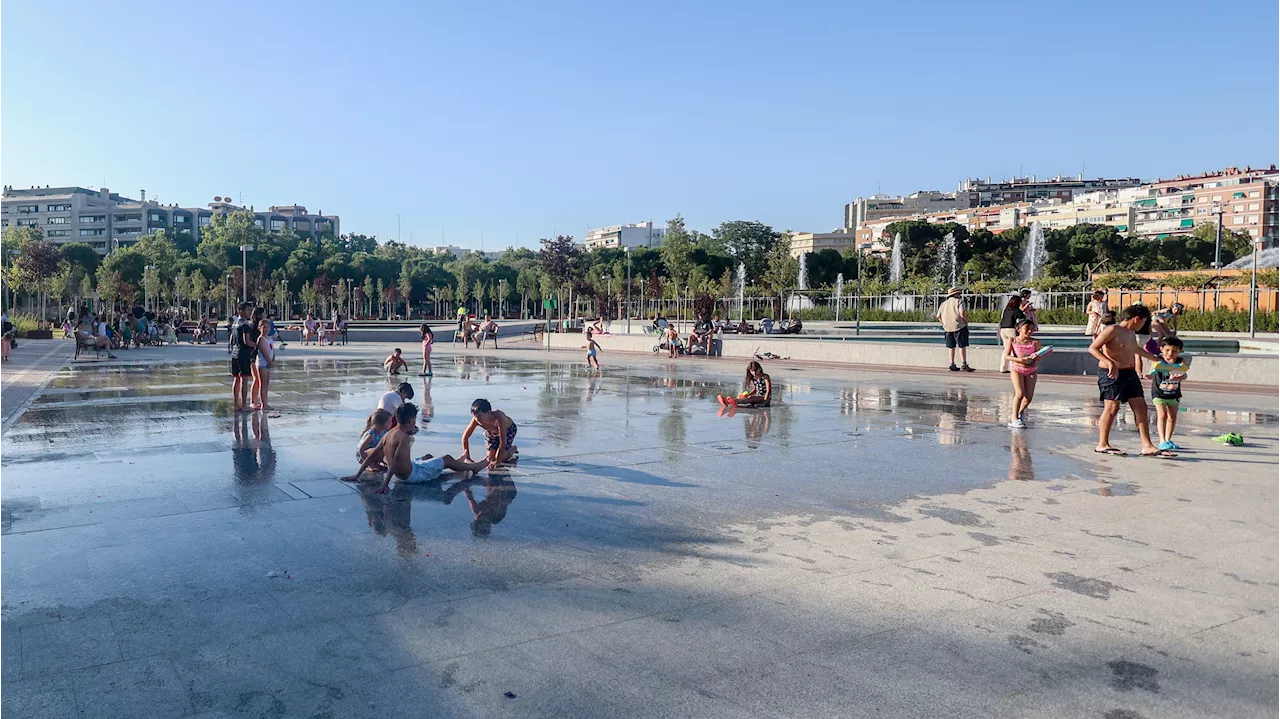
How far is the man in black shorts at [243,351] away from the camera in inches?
508

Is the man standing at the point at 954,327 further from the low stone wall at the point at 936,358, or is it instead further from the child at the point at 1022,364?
the child at the point at 1022,364

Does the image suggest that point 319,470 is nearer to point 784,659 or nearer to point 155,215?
point 784,659

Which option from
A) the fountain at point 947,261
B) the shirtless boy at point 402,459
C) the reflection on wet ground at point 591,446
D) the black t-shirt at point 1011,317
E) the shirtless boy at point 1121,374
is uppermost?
the fountain at point 947,261

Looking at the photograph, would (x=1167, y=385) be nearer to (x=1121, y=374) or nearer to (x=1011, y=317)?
(x=1121, y=374)

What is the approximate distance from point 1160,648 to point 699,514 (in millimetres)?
3257

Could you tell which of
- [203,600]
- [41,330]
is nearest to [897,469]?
[203,600]

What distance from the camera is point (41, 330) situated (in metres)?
42.0

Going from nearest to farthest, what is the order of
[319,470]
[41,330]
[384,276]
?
[319,470]
[41,330]
[384,276]

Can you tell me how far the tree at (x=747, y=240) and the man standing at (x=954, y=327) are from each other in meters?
79.8

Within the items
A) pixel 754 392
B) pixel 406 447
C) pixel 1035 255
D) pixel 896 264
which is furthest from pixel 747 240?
pixel 406 447

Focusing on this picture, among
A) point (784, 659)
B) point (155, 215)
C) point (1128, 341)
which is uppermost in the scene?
point (155, 215)

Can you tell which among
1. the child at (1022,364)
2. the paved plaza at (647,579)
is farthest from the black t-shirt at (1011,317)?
the paved plaza at (647,579)

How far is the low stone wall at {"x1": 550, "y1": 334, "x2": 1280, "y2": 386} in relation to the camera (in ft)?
57.3

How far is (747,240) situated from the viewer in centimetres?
10731
